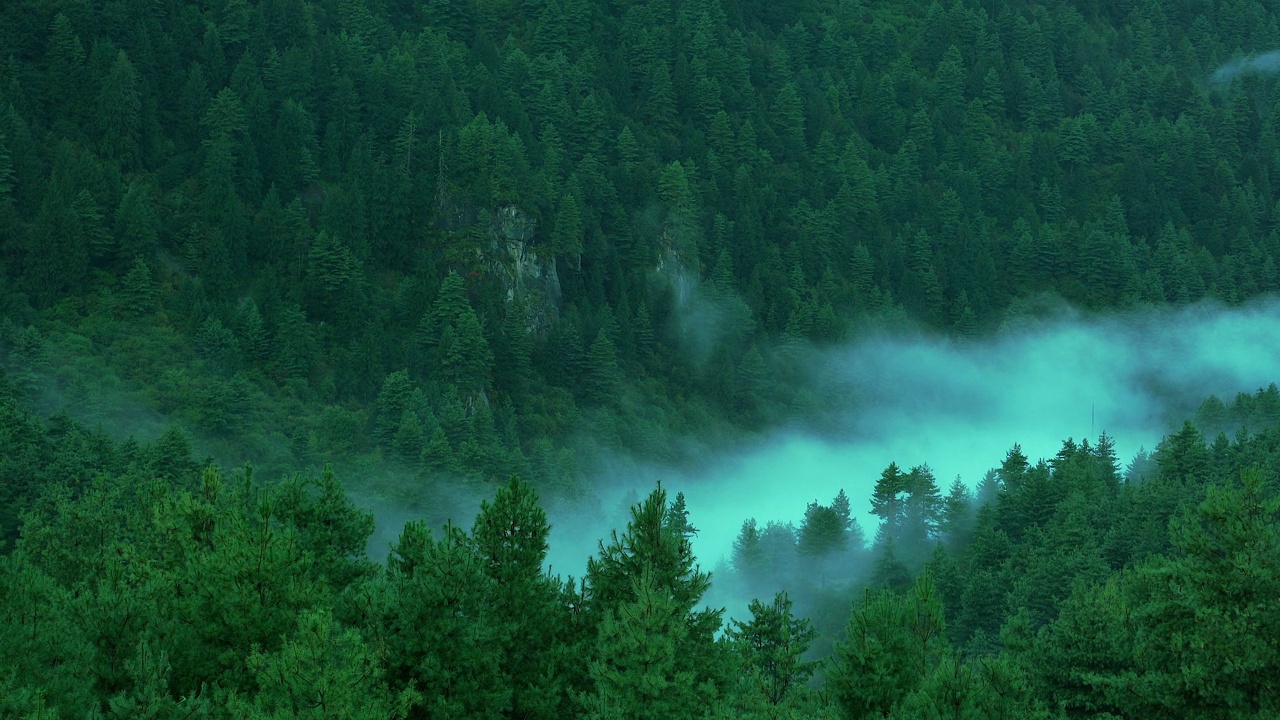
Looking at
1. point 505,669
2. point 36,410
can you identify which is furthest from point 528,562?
point 36,410

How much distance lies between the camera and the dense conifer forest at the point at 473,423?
114ft

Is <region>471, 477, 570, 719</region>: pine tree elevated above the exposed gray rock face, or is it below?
below

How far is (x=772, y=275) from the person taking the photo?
185 metres

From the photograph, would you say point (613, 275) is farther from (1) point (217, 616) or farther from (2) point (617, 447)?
(1) point (217, 616)

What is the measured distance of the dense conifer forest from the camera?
34781 mm

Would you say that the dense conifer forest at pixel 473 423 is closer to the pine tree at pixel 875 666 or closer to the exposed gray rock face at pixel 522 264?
the pine tree at pixel 875 666

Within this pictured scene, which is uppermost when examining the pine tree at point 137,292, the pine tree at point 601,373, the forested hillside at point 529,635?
the pine tree at point 601,373

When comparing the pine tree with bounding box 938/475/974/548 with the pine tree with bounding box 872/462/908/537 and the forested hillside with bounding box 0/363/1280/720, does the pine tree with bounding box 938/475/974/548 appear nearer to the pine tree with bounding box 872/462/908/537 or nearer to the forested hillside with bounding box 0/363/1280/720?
the pine tree with bounding box 872/462/908/537

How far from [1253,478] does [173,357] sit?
3860 inches

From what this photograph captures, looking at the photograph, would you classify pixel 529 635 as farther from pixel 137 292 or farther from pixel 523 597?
pixel 137 292

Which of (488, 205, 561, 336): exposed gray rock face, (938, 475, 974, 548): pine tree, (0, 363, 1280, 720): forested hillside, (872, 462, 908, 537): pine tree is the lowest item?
(0, 363, 1280, 720): forested hillside

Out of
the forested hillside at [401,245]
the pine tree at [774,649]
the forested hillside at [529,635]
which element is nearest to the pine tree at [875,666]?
the forested hillside at [529,635]

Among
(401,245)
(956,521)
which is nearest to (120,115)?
(401,245)

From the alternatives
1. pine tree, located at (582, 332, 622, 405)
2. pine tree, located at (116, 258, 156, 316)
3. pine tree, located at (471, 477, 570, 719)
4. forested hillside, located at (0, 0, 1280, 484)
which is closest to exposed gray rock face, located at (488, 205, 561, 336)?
forested hillside, located at (0, 0, 1280, 484)
